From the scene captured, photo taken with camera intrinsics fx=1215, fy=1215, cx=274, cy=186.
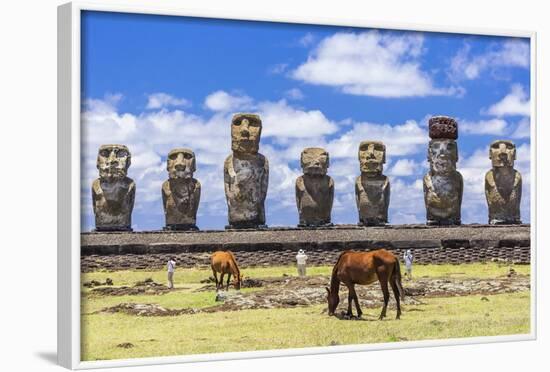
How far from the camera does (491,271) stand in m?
16.1

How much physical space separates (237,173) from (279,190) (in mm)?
568

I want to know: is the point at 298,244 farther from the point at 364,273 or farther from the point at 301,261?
the point at 364,273

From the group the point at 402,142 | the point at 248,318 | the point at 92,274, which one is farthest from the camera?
the point at 402,142

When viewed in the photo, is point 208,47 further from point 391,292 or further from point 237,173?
point 391,292

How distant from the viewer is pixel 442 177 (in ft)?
52.5

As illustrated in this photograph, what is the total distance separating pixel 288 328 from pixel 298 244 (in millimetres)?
1178

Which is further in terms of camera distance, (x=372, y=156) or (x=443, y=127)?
(x=443, y=127)

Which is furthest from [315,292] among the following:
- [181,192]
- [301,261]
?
[181,192]

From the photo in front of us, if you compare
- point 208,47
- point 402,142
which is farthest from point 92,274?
point 402,142

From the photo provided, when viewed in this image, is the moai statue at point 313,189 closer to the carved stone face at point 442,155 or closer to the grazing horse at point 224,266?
the grazing horse at point 224,266

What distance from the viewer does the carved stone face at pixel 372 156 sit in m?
15.2

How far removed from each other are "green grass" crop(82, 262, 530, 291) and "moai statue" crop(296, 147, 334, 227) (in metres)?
0.69

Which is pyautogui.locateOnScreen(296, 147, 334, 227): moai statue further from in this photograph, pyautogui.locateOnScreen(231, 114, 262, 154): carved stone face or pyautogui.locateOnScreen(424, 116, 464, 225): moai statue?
pyautogui.locateOnScreen(424, 116, 464, 225): moai statue

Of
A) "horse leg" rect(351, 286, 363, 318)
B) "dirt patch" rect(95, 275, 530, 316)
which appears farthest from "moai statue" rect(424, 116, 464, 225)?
"horse leg" rect(351, 286, 363, 318)
